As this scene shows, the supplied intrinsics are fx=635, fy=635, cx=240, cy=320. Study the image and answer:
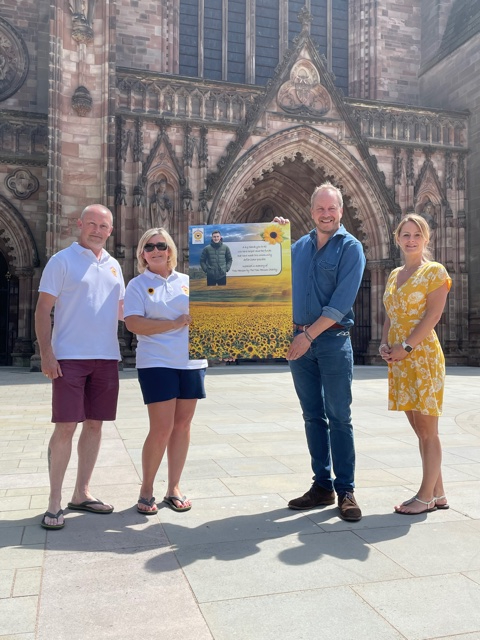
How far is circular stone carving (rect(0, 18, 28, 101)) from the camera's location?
61.7 feet

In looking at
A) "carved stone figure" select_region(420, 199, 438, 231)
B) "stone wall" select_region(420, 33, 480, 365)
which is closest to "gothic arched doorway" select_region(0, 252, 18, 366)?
"carved stone figure" select_region(420, 199, 438, 231)

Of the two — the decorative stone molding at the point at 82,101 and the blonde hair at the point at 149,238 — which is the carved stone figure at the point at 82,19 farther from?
the blonde hair at the point at 149,238

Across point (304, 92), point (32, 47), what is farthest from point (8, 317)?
point (304, 92)

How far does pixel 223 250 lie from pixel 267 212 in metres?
17.8

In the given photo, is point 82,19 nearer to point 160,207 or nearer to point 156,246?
point 160,207

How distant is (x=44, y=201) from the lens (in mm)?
17297

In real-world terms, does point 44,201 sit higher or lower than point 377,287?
higher

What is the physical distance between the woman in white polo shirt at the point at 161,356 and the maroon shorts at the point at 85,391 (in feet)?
0.69

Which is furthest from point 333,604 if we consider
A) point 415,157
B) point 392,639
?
point 415,157

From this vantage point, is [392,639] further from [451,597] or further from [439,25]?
[439,25]

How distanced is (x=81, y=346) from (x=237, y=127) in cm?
1494

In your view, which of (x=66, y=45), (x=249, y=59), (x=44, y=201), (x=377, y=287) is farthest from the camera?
(x=249, y=59)

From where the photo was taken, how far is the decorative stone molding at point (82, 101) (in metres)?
15.6

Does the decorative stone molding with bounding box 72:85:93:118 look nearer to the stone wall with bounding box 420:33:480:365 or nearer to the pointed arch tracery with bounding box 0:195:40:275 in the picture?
the pointed arch tracery with bounding box 0:195:40:275
